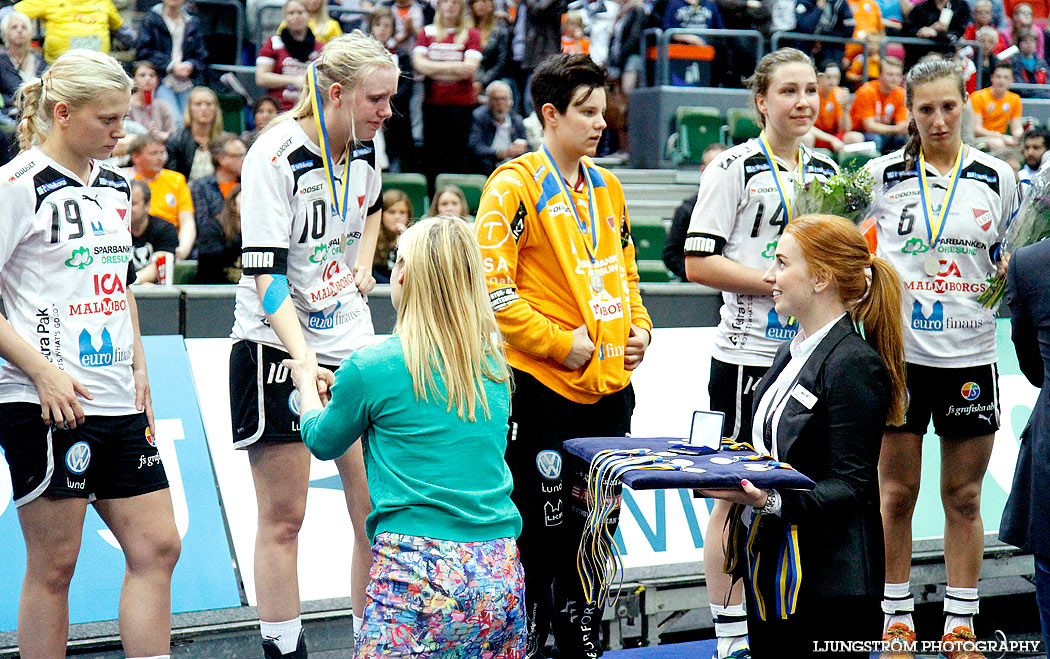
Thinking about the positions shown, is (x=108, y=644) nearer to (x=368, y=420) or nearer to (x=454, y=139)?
(x=368, y=420)

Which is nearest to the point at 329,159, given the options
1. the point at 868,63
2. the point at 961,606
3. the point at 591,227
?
the point at 591,227

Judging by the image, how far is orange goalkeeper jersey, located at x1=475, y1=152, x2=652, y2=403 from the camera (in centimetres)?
343

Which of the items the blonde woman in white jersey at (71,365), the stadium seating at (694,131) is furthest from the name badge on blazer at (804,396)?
the stadium seating at (694,131)

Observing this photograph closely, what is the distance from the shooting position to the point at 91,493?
3.06 metres

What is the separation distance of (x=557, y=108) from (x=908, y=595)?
84.2 inches

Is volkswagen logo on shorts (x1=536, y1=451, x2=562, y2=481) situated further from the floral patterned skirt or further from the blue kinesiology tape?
the floral patterned skirt

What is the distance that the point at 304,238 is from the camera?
11.1 feet

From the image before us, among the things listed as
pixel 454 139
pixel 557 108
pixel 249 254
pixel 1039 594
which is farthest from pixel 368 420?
pixel 454 139

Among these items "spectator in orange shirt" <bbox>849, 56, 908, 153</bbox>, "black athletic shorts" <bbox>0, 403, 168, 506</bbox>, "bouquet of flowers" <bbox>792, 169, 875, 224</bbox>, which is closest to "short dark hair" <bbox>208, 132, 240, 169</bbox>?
"black athletic shorts" <bbox>0, 403, 168, 506</bbox>

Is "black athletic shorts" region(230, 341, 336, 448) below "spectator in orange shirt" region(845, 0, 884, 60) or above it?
below

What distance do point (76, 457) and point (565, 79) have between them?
183cm

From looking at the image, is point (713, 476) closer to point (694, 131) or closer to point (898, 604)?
point (898, 604)

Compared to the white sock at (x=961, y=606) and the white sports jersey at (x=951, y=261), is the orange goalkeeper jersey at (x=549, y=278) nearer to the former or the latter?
the white sports jersey at (x=951, y=261)

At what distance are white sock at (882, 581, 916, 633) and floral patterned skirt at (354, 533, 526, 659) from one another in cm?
203
